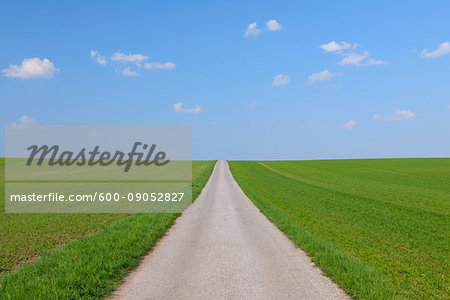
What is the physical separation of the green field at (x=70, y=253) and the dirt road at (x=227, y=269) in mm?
667

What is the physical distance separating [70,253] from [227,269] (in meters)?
5.68

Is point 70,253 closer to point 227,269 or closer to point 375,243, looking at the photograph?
Answer: point 227,269

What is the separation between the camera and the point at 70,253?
1058 centimetres

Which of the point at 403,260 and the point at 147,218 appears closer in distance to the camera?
the point at 403,260

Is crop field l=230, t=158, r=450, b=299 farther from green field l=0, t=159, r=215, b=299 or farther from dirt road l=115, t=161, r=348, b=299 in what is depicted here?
green field l=0, t=159, r=215, b=299

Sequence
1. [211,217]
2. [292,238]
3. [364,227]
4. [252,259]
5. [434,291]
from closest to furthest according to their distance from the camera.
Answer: [434,291] < [252,259] < [292,238] < [364,227] < [211,217]

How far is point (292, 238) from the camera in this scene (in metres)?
13.3

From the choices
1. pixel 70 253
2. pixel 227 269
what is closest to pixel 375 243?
pixel 227 269

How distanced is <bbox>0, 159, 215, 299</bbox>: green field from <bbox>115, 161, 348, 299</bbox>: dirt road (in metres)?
0.67

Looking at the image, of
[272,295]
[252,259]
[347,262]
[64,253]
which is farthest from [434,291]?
[64,253]

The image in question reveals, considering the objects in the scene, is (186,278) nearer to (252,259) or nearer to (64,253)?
(252,259)

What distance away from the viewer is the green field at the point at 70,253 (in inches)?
305

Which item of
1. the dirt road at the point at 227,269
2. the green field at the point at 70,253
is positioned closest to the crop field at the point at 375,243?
the dirt road at the point at 227,269

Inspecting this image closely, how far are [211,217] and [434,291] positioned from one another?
12369 millimetres
